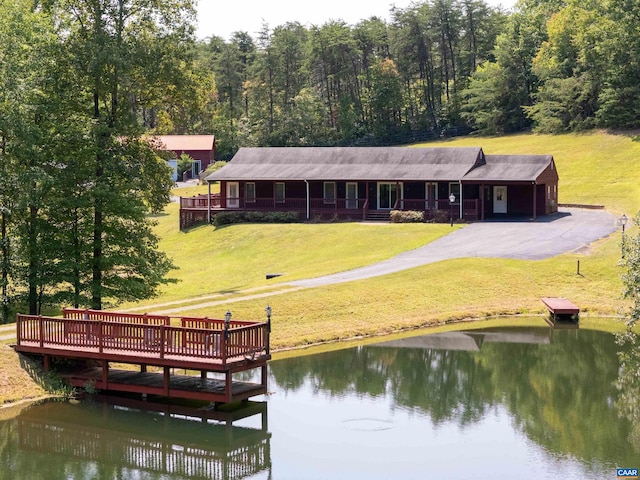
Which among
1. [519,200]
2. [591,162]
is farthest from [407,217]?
[591,162]

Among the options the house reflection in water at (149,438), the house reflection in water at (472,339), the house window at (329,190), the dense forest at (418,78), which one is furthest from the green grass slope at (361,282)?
the dense forest at (418,78)

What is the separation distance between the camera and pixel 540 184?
189 feet

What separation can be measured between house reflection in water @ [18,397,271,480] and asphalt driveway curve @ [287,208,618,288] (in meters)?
15.1

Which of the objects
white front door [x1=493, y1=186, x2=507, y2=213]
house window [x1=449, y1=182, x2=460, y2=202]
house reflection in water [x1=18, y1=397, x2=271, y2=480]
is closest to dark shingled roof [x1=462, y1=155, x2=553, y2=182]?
house window [x1=449, y1=182, x2=460, y2=202]

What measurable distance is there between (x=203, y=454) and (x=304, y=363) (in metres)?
8.86

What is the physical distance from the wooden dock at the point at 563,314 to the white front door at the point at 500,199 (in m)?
22.9

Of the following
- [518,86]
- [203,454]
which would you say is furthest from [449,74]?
[203,454]

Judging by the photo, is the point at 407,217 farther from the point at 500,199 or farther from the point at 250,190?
the point at 250,190

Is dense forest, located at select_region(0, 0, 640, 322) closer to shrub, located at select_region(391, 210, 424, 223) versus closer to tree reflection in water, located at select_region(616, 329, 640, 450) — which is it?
shrub, located at select_region(391, 210, 424, 223)

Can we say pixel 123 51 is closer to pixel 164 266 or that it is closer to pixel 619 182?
pixel 164 266

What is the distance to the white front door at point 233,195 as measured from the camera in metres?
64.0

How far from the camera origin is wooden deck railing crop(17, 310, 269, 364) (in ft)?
79.5

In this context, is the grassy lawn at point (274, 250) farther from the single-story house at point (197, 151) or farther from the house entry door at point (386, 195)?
the single-story house at point (197, 151)

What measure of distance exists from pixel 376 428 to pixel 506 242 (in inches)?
1050
